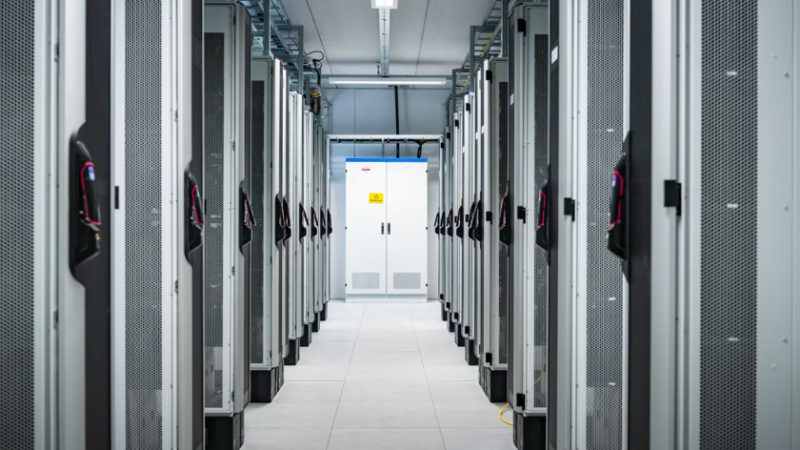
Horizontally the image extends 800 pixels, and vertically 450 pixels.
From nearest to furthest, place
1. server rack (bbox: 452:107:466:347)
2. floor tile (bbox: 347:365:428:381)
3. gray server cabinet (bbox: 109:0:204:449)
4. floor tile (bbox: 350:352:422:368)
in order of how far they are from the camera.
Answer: gray server cabinet (bbox: 109:0:204:449), floor tile (bbox: 347:365:428:381), floor tile (bbox: 350:352:422:368), server rack (bbox: 452:107:466:347)

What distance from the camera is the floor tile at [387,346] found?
25.1ft

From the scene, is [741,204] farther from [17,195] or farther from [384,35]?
[384,35]

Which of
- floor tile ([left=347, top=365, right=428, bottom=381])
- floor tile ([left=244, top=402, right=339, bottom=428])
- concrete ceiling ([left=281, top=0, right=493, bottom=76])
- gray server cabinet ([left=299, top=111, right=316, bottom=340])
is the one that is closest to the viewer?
floor tile ([left=244, top=402, right=339, bottom=428])

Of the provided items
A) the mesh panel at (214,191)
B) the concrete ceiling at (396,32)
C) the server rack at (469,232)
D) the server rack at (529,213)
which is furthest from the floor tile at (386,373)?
the concrete ceiling at (396,32)

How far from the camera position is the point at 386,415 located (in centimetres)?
492

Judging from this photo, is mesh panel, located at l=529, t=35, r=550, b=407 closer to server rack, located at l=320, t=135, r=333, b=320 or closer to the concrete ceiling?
the concrete ceiling

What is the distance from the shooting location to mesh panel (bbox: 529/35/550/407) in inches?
161

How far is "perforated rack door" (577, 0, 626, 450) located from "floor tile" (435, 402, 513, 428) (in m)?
1.80

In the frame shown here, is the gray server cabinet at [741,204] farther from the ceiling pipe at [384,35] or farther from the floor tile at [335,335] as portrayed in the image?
the floor tile at [335,335]

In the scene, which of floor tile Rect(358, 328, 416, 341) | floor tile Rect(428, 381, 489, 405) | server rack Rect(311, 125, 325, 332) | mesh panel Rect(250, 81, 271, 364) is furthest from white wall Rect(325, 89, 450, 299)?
mesh panel Rect(250, 81, 271, 364)

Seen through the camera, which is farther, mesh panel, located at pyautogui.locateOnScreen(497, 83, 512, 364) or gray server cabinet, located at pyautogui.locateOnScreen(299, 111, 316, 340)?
gray server cabinet, located at pyautogui.locateOnScreen(299, 111, 316, 340)

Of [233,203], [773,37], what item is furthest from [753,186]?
[233,203]

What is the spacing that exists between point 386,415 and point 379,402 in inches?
15.6

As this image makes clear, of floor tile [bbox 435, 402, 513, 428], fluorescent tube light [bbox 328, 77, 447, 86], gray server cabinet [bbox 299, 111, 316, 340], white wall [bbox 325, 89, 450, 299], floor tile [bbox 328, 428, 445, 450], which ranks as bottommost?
floor tile [bbox 435, 402, 513, 428]
